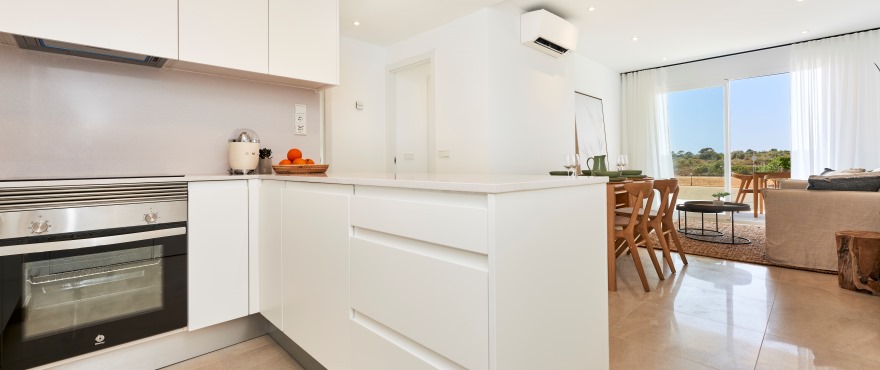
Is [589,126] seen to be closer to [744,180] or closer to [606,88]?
[606,88]

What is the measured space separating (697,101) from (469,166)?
5.08 metres

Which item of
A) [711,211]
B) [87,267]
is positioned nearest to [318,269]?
[87,267]

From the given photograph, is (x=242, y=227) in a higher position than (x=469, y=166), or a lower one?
lower

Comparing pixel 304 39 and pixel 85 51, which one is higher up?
pixel 304 39

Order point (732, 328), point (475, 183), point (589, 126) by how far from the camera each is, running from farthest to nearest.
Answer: point (589, 126) < point (732, 328) < point (475, 183)

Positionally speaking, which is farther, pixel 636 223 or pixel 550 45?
pixel 550 45

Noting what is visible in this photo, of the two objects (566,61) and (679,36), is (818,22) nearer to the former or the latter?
(679,36)

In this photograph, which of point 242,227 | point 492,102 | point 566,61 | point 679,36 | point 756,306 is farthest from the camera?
point 679,36

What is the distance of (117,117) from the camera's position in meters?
1.92

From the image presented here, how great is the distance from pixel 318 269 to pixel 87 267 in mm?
957

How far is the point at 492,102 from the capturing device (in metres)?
3.49

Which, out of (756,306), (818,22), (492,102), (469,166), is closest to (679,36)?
(818,22)

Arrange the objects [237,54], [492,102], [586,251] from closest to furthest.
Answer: [586,251] < [237,54] < [492,102]

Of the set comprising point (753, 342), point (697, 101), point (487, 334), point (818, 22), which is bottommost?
point (753, 342)
